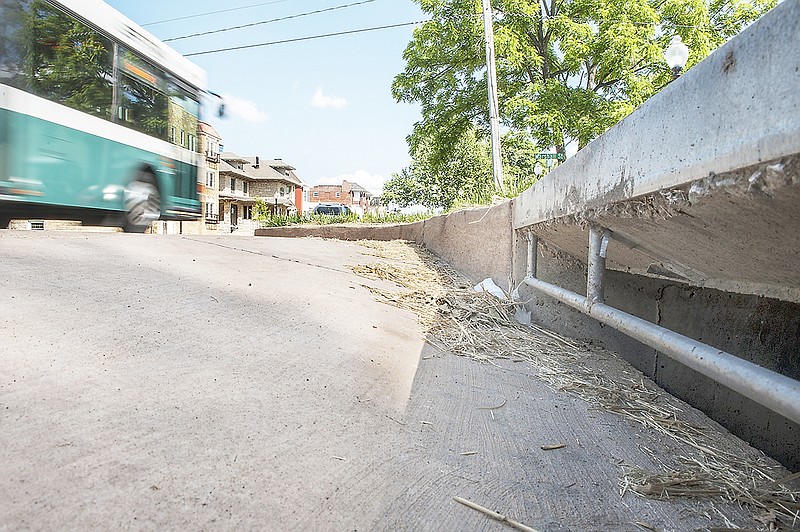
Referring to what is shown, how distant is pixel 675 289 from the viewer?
138 inches

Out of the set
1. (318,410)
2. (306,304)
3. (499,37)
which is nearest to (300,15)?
(499,37)

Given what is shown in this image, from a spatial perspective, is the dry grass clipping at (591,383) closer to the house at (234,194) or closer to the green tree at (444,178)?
the green tree at (444,178)

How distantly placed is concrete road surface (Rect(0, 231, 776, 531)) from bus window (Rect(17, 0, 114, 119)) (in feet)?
17.3

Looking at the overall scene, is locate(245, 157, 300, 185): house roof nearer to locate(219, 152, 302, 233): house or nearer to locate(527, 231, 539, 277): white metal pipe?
locate(219, 152, 302, 233): house

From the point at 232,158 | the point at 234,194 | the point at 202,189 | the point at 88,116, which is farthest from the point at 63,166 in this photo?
the point at 232,158

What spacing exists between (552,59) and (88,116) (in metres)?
18.5

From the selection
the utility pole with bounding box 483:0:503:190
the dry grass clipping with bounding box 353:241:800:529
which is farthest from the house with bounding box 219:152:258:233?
the dry grass clipping with bounding box 353:241:800:529

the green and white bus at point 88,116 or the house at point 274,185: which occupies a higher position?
the house at point 274,185

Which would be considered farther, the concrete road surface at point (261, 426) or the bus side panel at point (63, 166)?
the bus side panel at point (63, 166)

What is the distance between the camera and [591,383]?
10.3 feet

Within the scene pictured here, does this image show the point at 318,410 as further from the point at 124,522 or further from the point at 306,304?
the point at 306,304

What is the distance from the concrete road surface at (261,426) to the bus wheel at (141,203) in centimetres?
623

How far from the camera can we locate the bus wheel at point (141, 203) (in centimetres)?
912

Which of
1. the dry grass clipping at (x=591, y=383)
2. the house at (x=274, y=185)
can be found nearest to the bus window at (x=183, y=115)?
the dry grass clipping at (x=591, y=383)
